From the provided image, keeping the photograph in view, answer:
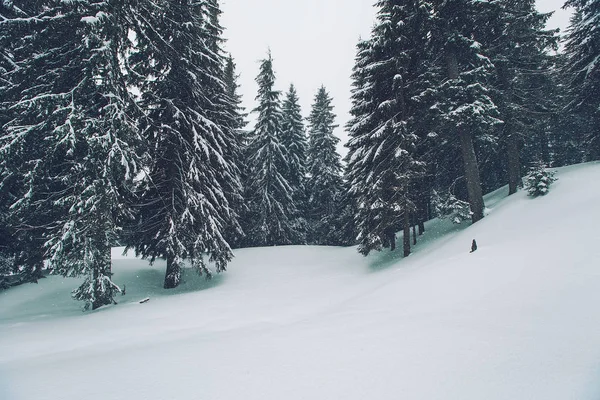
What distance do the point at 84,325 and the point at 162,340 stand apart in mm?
3930

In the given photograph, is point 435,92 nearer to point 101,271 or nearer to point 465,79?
point 465,79

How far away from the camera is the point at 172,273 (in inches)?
567

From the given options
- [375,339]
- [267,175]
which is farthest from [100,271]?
[267,175]

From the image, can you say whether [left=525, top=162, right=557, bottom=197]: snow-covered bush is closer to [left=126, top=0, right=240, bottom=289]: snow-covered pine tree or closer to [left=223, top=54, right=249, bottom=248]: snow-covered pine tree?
[left=126, top=0, right=240, bottom=289]: snow-covered pine tree

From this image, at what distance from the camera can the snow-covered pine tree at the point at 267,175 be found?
28.2 metres

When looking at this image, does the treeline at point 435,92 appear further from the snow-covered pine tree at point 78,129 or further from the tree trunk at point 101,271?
the tree trunk at point 101,271

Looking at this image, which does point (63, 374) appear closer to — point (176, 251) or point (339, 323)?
point (339, 323)

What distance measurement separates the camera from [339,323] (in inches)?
254

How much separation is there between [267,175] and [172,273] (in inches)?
605

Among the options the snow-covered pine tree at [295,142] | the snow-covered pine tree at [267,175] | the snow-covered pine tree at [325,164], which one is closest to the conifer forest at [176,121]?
the snow-covered pine tree at [267,175]

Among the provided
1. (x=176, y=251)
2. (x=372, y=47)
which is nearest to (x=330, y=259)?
(x=176, y=251)

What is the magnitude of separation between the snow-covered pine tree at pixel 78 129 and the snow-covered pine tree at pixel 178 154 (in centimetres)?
247

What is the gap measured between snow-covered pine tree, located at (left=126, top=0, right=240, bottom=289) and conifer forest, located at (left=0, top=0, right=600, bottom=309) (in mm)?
84

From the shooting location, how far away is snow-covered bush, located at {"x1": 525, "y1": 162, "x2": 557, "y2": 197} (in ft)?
45.5
